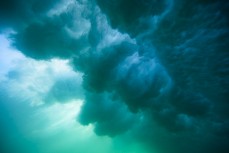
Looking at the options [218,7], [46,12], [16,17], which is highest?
[218,7]

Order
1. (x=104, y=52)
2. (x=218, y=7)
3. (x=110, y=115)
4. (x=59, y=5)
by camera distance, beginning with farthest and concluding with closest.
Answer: (x=110, y=115) < (x=104, y=52) < (x=59, y=5) < (x=218, y=7)

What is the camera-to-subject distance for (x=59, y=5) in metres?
11.8

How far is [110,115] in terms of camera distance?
88.8 ft

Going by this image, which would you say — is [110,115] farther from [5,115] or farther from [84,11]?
[5,115]

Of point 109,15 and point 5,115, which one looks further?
point 5,115

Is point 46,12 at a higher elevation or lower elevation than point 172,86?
lower

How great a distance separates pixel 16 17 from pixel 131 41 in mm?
9578

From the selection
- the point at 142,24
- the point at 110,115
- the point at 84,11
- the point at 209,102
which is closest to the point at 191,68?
the point at 209,102

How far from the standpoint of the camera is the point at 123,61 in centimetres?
1712

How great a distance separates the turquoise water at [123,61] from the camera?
1166 cm

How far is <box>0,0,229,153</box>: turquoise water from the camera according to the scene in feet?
38.3

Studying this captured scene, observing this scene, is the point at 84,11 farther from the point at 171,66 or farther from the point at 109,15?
the point at 171,66

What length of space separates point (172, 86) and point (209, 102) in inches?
180

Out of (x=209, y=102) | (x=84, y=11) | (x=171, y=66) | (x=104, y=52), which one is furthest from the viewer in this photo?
(x=209, y=102)
